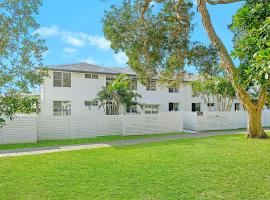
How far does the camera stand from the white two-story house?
1150 inches

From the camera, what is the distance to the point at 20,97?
7.48 m

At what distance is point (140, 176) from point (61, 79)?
22805 millimetres

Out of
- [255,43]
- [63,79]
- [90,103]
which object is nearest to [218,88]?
[90,103]

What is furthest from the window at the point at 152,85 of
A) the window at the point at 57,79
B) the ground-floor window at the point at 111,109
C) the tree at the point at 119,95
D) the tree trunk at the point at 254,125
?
the tree trunk at the point at 254,125

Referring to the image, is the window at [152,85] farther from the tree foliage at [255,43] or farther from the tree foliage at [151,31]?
the tree foliage at [255,43]

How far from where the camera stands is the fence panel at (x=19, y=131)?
A: 17.5 meters

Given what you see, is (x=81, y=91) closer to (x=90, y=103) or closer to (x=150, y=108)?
(x=90, y=103)

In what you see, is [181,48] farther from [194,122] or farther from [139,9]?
[194,122]

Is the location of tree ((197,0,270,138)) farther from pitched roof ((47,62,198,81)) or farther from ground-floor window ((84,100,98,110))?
ground-floor window ((84,100,98,110))

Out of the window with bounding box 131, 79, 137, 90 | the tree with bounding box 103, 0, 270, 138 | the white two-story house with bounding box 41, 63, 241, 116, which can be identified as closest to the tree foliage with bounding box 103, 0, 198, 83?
the tree with bounding box 103, 0, 270, 138

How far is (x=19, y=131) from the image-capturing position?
58.9 ft

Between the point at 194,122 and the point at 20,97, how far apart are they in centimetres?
2000

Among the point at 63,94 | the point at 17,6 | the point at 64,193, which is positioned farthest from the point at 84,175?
the point at 63,94

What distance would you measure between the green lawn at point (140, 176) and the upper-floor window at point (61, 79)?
1765 centimetres
